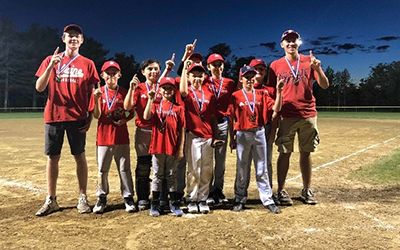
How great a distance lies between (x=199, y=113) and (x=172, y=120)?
36 cm

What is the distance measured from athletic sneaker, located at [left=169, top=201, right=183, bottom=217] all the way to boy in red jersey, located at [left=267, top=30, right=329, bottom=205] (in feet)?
4.73

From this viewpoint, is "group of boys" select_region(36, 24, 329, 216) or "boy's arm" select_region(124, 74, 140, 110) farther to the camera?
"group of boys" select_region(36, 24, 329, 216)

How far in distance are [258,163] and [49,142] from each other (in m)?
2.63

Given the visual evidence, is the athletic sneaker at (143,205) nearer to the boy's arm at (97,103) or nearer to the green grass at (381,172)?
the boy's arm at (97,103)

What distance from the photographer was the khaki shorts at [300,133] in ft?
14.6

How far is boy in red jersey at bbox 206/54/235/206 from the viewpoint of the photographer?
4.32 m

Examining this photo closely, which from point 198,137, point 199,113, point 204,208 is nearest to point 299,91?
point 199,113

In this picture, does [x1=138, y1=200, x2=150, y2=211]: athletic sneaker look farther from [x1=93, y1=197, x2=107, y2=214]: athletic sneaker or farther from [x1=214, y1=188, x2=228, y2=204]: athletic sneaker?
[x1=214, y1=188, x2=228, y2=204]: athletic sneaker

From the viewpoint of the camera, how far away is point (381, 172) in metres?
6.31

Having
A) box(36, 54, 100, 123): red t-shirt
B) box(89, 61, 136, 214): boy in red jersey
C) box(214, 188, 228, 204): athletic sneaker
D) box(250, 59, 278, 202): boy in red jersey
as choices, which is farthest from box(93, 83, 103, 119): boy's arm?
box(250, 59, 278, 202): boy in red jersey

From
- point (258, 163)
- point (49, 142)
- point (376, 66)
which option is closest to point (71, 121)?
point (49, 142)

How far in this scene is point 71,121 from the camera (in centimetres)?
404

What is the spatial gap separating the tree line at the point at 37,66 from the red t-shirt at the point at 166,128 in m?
39.3

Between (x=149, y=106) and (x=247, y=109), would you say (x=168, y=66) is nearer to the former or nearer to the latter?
(x=149, y=106)
